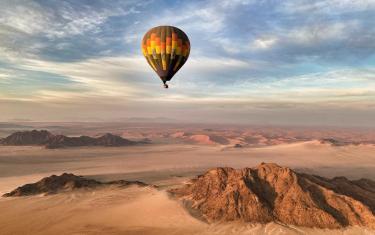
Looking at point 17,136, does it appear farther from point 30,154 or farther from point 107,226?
point 107,226

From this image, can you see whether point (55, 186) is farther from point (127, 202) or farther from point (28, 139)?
point (28, 139)

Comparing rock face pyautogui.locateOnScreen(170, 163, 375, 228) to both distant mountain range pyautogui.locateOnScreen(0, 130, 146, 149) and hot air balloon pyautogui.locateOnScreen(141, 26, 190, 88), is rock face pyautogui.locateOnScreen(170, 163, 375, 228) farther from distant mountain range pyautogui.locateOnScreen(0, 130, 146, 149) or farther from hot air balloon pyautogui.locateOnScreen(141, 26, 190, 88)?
distant mountain range pyautogui.locateOnScreen(0, 130, 146, 149)

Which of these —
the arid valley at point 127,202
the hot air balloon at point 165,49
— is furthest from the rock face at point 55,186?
the hot air balloon at point 165,49

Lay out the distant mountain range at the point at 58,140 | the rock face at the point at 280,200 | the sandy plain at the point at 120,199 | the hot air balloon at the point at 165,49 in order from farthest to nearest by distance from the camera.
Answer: the distant mountain range at the point at 58,140 < the hot air balloon at the point at 165,49 < the rock face at the point at 280,200 < the sandy plain at the point at 120,199

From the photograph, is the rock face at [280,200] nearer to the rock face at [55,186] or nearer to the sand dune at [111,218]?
the sand dune at [111,218]

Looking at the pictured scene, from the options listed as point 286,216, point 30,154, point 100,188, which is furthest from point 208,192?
point 30,154
